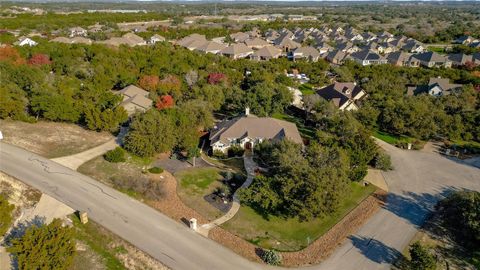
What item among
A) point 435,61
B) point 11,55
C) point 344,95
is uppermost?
point 11,55

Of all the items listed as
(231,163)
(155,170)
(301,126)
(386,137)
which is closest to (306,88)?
(301,126)

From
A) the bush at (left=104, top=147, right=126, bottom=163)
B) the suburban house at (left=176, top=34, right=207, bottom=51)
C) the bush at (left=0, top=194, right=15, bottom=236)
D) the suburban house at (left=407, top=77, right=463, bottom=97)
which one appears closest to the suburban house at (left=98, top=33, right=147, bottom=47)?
the suburban house at (left=176, top=34, right=207, bottom=51)

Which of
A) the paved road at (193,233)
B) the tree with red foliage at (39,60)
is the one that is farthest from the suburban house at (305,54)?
the paved road at (193,233)

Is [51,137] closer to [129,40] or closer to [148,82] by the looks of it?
[148,82]

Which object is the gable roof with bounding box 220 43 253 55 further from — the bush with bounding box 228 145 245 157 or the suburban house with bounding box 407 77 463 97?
the bush with bounding box 228 145 245 157

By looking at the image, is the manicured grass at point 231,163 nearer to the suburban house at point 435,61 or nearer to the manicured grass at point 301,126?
the manicured grass at point 301,126

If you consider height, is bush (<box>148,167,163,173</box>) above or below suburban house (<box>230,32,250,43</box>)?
below

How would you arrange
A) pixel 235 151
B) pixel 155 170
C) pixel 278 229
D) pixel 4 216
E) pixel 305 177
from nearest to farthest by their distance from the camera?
pixel 4 216, pixel 278 229, pixel 305 177, pixel 155 170, pixel 235 151
